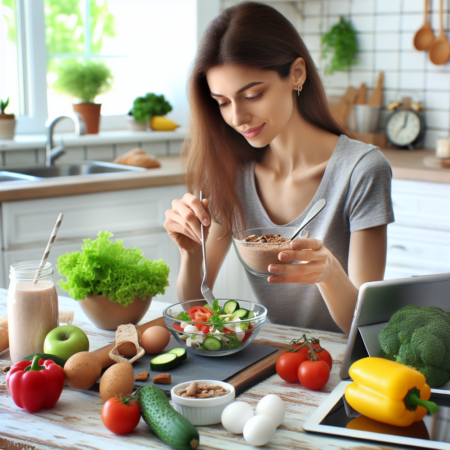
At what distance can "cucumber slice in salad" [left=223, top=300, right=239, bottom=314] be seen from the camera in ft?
3.96

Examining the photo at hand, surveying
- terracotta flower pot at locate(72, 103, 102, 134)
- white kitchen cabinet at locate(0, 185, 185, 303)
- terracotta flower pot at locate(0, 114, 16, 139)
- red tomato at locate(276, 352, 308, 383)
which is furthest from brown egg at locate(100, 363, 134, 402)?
terracotta flower pot at locate(72, 103, 102, 134)

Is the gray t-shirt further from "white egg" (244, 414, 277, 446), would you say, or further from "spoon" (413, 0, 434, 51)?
"spoon" (413, 0, 434, 51)

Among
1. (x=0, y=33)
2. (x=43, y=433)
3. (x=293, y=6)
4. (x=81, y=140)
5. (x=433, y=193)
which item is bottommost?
(x=43, y=433)

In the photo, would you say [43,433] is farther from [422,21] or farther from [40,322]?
[422,21]

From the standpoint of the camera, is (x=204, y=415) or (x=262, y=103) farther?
(x=262, y=103)

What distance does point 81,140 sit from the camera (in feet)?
10.3

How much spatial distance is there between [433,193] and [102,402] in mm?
2118

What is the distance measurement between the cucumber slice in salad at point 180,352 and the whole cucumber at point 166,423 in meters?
0.20

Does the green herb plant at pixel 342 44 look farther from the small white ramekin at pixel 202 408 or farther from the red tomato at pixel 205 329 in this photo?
the small white ramekin at pixel 202 408

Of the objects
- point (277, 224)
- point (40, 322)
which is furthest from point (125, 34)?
point (40, 322)

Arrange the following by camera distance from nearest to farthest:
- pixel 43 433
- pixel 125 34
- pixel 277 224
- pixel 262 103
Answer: pixel 43 433, pixel 262 103, pixel 277 224, pixel 125 34

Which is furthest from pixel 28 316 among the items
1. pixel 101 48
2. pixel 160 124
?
pixel 101 48

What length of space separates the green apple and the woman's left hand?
0.36 metres

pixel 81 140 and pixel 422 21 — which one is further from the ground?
pixel 422 21
